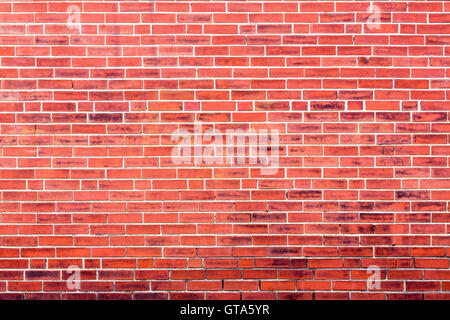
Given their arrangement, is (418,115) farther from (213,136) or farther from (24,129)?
(24,129)

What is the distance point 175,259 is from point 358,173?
1437mm

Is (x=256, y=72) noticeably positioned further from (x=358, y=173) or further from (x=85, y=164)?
(x=85, y=164)

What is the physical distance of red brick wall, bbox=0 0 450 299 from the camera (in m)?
1.99

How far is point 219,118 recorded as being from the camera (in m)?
1.99

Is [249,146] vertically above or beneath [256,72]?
beneath

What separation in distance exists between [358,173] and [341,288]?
83cm

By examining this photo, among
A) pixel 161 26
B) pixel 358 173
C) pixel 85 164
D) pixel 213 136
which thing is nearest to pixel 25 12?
pixel 161 26

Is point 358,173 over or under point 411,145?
under

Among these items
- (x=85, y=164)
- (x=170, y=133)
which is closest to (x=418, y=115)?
(x=170, y=133)

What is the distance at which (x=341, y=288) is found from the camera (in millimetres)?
2012

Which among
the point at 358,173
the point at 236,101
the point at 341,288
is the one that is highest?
the point at 236,101

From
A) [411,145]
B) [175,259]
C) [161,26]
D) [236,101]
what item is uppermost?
[161,26]

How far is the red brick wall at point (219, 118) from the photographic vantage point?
6.51ft

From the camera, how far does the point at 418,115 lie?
6.52 ft
